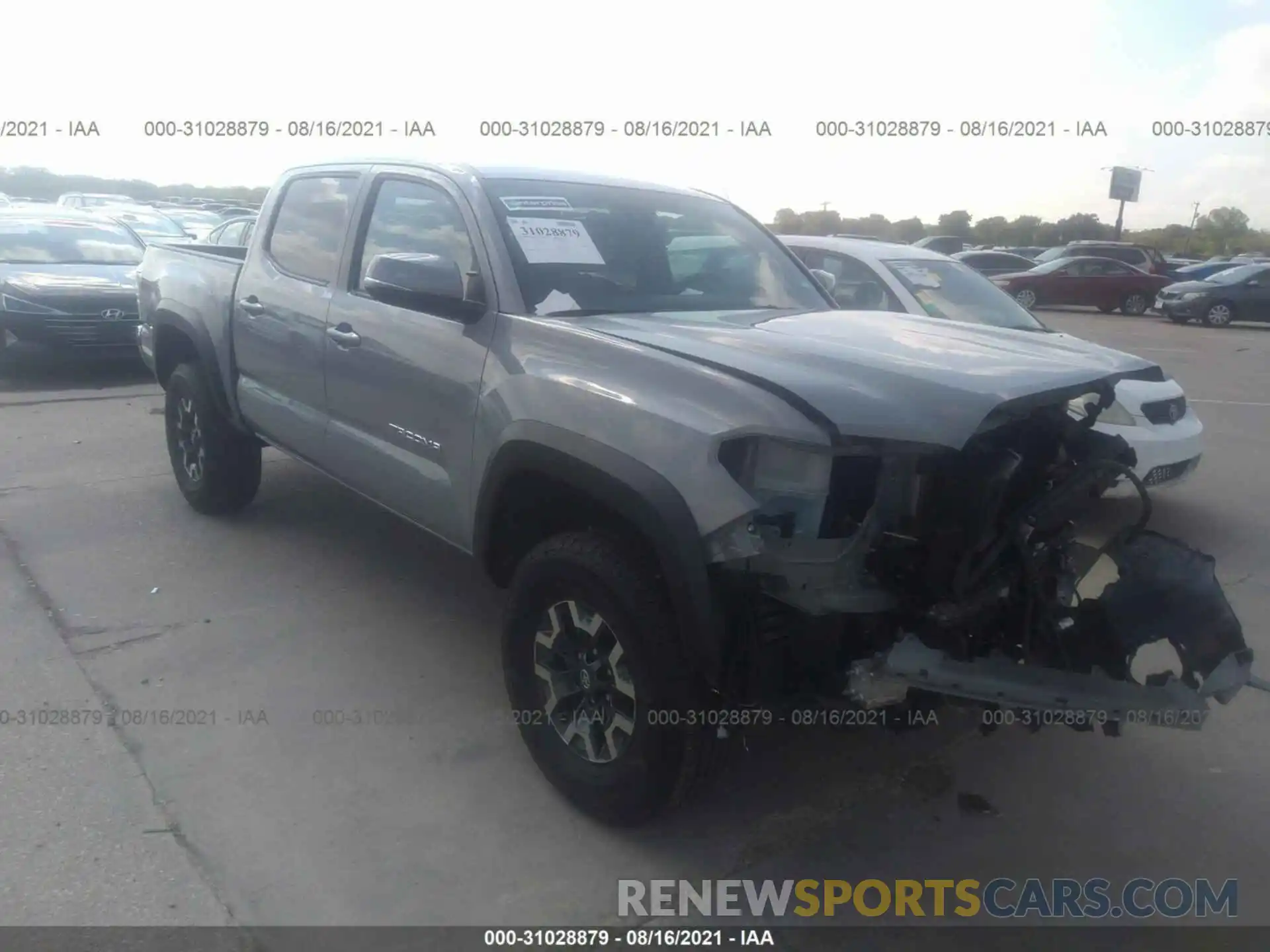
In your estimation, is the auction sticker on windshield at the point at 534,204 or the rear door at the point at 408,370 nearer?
the rear door at the point at 408,370

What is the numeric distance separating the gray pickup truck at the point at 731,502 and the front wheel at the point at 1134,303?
881 inches

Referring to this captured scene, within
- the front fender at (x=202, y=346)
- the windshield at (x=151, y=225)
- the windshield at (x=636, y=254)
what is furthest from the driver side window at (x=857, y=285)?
the windshield at (x=151, y=225)

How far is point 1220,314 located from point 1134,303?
2.68 metres

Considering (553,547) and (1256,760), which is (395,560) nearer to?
(553,547)

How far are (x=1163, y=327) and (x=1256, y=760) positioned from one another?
19897 millimetres

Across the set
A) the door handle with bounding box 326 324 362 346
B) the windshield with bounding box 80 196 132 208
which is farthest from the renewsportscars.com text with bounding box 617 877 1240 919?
the windshield with bounding box 80 196 132 208

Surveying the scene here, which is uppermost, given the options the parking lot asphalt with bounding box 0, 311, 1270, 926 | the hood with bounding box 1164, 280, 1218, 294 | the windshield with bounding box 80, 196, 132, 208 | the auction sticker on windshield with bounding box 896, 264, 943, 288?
the auction sticker on windshield with bounding box 896, 264, 943, 288

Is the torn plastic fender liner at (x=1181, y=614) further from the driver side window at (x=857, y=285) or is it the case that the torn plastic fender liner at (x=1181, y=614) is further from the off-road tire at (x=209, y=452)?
the off-road tire at (x=209, y=452)

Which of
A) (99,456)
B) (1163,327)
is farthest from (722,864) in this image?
(1163,327)

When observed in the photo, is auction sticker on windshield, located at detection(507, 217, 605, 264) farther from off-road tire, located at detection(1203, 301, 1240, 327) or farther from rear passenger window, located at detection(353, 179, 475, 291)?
off-road tire, located at detection(1203, 301, 1240, 327)

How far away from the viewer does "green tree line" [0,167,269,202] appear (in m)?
36.6

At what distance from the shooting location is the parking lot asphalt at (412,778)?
2.94 metres

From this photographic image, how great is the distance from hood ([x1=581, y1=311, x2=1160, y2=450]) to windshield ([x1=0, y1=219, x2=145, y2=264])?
968 cm

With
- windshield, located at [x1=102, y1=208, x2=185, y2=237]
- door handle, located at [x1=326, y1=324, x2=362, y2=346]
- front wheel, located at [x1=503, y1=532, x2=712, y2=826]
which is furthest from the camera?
windshield, located at [x1=102, y1=208, x2=185, y2=237]
